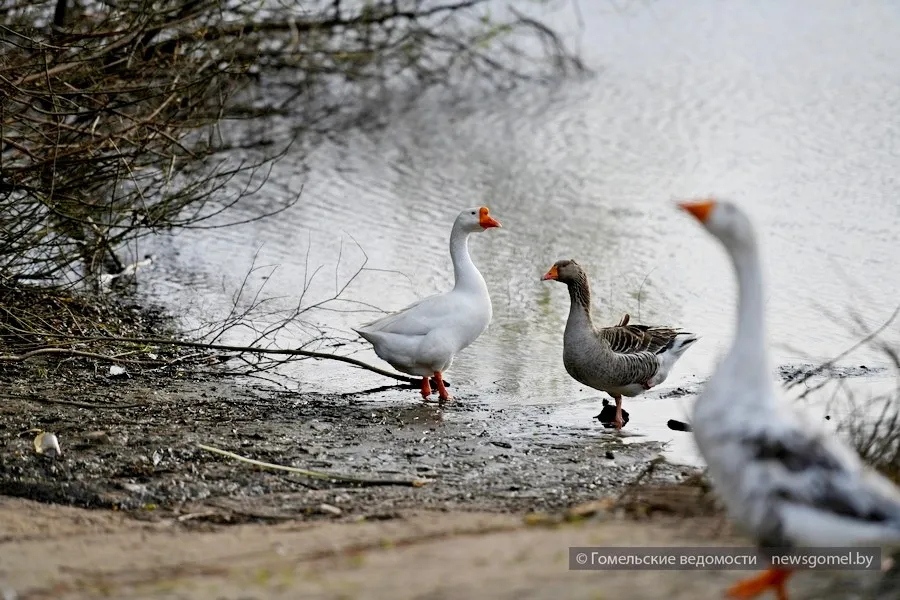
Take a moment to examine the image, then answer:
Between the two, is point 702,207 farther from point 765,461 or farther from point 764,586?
point 764,586

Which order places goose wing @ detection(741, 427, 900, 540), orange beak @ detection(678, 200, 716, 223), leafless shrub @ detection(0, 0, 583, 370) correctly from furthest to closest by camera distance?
leafless shrub @ detection(0, 0, 583, 370) → orange beak @ detection(678, 200, 716, 223) → goose wing @ detection(741, 427, 900, 540)

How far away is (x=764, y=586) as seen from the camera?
4.23m

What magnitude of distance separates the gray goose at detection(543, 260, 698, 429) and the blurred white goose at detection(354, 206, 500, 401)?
0.66m

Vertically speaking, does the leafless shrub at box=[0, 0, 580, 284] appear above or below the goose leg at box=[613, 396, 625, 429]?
above

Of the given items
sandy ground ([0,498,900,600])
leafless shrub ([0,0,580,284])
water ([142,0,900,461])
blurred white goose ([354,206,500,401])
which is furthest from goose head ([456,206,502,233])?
sandy ground ([0,498,900,600])

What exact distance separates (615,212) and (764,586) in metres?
11.0

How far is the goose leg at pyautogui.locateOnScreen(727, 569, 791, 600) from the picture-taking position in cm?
424

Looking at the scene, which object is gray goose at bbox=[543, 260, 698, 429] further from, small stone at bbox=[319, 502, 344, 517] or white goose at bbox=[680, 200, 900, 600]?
white goose at bbox=[680, 200, 900, 600]

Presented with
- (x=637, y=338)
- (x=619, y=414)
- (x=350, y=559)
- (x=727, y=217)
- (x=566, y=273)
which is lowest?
(x=619, y=414)

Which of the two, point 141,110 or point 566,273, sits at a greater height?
point 141,110

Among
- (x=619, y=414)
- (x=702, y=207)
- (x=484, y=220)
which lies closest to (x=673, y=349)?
(x=619, y=414)

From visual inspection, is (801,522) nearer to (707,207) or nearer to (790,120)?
(707,207)

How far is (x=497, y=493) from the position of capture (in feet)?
22.4

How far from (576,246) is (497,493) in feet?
23.2
